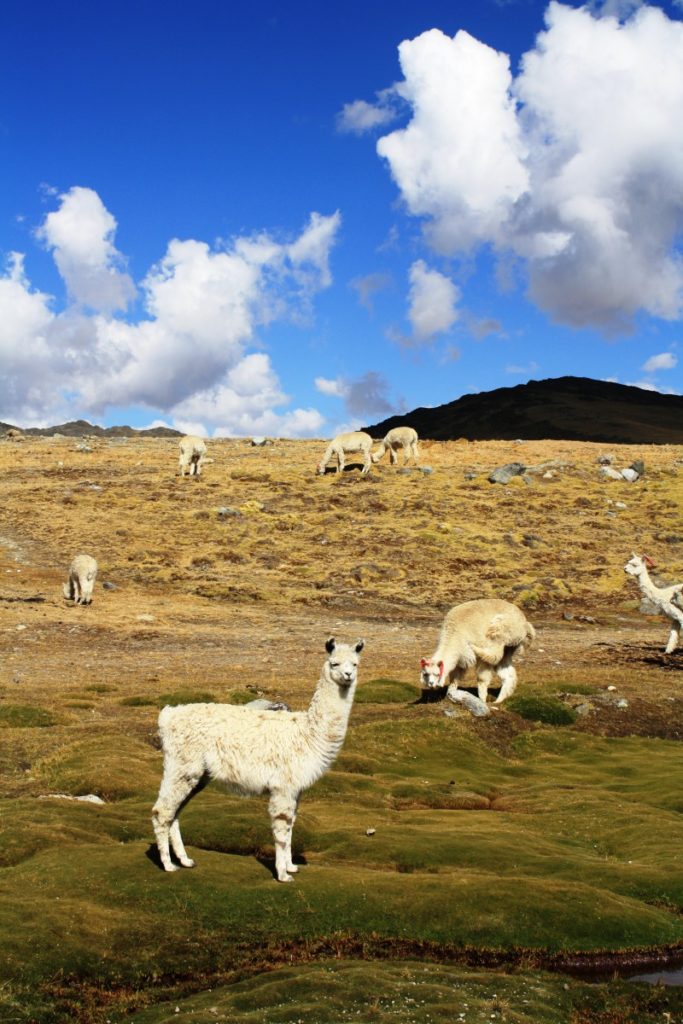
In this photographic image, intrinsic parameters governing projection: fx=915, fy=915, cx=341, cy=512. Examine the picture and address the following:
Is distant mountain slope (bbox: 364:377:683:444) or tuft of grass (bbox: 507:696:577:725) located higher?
distant mountain slope (bbox: 364:377:683:444)

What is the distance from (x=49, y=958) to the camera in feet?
34.8

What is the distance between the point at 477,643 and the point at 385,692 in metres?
3.63

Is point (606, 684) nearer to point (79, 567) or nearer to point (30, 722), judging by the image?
point (30, 722)

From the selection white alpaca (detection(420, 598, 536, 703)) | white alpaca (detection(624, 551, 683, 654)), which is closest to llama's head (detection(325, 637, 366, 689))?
white alpaca (detection(420, 598, 536, 703))

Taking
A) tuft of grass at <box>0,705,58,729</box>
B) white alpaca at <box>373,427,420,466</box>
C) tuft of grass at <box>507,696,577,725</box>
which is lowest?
tuft of grass at <box>507,696,577,725</box>

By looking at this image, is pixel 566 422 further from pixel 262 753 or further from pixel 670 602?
pixel 262 753

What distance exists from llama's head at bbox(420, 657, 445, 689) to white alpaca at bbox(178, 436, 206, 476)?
42.7 meters

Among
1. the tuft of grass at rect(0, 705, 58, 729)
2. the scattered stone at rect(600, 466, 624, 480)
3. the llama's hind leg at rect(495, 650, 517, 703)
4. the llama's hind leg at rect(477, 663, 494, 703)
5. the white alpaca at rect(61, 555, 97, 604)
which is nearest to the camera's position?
the tuft of grass at rect(0, 705, 58, 729)

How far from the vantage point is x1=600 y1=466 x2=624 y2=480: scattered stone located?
67562 millimetres

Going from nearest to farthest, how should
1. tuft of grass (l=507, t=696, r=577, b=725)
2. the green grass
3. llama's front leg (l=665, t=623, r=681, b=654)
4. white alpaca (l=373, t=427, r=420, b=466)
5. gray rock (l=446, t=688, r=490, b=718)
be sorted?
the green grass → gray rock (l=446, t=688, r=490, b=718) → tuft of grass (l=507, t=696, r=577, b=725) → llama's front leg (l=665, t=623, r=681, b=654) → white alpaca (l=373, t=427, r=420, b=466)

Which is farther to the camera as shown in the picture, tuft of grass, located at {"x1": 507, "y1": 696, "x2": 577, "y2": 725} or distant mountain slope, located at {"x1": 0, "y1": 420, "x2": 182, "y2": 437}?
distant mountain slope, located at {"x1": 0, "y1": 420, "x2": 182, "y2": 437}

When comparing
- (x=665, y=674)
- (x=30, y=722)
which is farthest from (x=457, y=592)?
(x=30, y=722)

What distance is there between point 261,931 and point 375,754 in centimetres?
1101

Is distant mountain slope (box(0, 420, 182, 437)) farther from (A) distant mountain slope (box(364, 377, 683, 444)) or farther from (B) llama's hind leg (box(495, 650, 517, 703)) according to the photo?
(B) llama's hind leg (box(495, 650, 517, 703))
